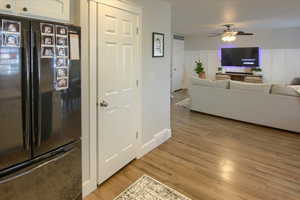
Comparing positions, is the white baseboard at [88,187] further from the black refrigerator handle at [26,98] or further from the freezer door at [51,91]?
the black refrigerator handle at [26,98]

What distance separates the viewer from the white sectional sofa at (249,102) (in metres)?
4.32

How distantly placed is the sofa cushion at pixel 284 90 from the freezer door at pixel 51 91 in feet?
13.5

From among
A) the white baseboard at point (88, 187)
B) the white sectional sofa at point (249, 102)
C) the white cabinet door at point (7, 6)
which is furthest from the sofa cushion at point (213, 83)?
the white cabinet door at point (7, 6)

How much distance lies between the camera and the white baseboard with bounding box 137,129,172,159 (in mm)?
3271

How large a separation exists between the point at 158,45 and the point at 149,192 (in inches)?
83.2

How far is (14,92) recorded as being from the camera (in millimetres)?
1340

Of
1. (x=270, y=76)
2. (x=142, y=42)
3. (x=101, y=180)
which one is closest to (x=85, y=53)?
(x=142, y=42)

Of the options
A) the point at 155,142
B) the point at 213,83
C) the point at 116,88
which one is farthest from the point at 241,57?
the point at 116,88

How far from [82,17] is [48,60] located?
2.50 feet

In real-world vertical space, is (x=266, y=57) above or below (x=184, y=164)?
above

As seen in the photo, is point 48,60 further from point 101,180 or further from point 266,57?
point 266,57

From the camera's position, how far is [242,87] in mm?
4906

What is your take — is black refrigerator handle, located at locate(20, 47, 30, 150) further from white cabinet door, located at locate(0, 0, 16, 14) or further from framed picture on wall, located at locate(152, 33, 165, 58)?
framed picture on wall, located at locate(152, 33, 165, 58)

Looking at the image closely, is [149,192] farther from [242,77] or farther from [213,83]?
[242,77]
